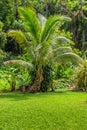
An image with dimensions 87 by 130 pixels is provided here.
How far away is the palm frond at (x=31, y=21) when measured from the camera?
13447 mm

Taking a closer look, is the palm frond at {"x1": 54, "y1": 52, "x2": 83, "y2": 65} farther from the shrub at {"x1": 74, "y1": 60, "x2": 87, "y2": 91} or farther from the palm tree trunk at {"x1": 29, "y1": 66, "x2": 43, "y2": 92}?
the palm tree trunk at {"x1": 29, "y1": 66, "x2": 43, "y2": 92}

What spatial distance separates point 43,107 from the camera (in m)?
9.39

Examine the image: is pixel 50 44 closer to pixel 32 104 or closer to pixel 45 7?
pixel 32 104

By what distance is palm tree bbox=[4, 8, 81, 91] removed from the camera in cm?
1359

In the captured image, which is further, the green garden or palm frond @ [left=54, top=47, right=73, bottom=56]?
palm frond @ [left=54, top=47, right=73, bottom=56]

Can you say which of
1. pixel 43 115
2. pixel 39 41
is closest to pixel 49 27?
pixel 39 41

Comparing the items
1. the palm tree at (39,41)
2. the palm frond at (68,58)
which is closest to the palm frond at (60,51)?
the palm tree at (39,41)

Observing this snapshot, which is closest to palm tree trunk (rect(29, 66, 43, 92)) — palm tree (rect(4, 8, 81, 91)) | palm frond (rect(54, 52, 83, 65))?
palm tree (rect(4, 8, 81, 91))

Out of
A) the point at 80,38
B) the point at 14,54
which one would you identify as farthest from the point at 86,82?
the point at 80,38

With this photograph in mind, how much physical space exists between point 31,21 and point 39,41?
0.94 m

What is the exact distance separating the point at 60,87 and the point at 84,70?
2310 mm

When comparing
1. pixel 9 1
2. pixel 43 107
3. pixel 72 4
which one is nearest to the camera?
pixel 43 107

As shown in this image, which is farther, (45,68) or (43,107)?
(45,68)

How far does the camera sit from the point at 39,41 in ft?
45.9
